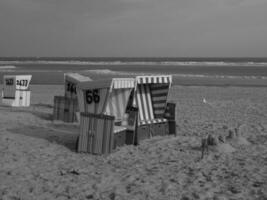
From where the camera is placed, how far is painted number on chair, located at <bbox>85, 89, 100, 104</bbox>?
7.17 m

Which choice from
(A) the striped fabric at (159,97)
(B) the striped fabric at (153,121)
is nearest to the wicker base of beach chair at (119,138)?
(B) the striped fabric at (153,121)

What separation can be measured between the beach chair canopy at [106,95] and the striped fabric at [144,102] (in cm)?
52

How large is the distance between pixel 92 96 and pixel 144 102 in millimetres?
1393

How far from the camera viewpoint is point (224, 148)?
21.5ft

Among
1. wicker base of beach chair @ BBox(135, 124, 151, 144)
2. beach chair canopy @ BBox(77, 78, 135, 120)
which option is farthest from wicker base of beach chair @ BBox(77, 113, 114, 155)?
wicker base of beach chair @ BBox(135, 124, 151, 144)

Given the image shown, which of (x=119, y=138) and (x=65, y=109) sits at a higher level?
(x=65, y=109)

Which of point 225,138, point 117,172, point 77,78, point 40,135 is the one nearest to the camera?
point 117,172

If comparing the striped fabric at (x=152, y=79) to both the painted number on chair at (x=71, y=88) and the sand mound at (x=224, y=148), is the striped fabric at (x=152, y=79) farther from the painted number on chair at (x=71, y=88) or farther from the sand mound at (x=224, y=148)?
the painted number on chair at (x=71, y=88)

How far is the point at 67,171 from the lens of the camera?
5398mm

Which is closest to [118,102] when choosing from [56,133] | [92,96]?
[92,96]

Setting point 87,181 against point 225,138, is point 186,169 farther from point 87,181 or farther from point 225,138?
Answer: point 225,138

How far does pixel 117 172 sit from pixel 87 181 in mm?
570

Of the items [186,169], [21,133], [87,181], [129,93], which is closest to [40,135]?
[21,133]

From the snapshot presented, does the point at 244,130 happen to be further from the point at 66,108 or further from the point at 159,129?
the point at 66,108
